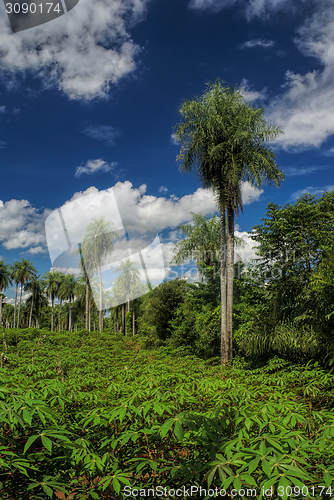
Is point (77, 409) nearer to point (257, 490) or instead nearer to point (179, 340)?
point (257, 490)

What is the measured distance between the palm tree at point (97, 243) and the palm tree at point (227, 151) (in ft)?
72.3

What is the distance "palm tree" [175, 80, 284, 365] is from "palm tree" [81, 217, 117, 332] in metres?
22.1

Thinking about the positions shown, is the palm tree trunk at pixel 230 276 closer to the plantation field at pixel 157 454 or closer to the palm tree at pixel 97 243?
the plantation field at pixel 157 454

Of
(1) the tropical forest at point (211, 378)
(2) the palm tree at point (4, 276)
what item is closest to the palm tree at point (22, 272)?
(2) the palm tree at point (4, 276)

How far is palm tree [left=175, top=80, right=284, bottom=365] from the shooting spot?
12.8 metres

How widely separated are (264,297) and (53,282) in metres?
52.2

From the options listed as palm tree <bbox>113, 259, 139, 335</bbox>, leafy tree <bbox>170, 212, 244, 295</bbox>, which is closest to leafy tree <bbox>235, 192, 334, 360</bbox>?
leafy tree <bbox>170, 212, 244, 295</bbox>

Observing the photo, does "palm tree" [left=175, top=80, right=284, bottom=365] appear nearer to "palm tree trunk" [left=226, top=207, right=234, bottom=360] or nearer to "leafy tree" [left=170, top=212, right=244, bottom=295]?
"palm tree trunk" [left=226, top=207, right=234, bottom=360]

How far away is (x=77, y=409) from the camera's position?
309cm

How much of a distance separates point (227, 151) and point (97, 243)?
24357mm

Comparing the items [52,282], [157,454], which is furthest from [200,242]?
[52,282]

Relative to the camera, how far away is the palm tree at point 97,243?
34.4 meters

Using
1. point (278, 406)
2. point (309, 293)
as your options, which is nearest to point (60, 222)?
point (309, 293)

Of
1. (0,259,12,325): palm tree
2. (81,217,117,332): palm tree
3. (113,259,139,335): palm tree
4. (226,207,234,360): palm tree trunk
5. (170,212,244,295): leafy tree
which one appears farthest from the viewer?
(0,259,12,325): palm tree
